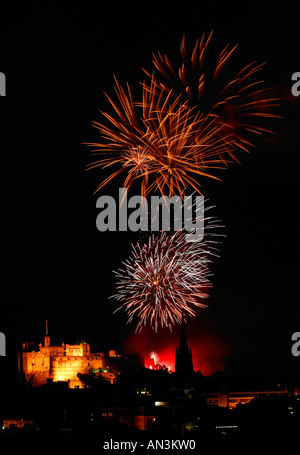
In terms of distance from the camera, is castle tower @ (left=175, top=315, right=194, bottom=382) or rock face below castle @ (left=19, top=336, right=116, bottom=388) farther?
rock face below castle @ (left=19, top=336, right=116, bottom=388)

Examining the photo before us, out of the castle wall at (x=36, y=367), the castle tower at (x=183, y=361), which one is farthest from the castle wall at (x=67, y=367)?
the castle tower at (x=183, y=361)

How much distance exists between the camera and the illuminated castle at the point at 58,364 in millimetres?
84438

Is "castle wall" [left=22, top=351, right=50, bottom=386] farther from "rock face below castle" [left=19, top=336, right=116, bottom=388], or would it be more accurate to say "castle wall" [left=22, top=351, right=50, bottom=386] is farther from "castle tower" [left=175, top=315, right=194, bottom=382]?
"castle tower" [left=175, top=315, right=194, bottom=382]

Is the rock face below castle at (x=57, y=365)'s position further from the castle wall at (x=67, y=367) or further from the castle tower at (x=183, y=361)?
the castle tower at (x=183, y=361)

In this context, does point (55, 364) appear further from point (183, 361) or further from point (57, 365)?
point (183, 361)

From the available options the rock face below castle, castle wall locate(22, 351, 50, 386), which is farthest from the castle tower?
castle wall locate(22, 351, 50, 386)

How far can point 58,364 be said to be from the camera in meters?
85.4

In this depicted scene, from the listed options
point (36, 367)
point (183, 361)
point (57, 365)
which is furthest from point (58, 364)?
point (183, 361)

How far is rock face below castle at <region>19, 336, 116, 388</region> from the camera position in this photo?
8444 cm
